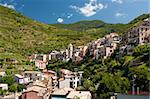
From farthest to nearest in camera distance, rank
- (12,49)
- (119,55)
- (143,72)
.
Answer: (12,49)
(119,55)
(143,72)

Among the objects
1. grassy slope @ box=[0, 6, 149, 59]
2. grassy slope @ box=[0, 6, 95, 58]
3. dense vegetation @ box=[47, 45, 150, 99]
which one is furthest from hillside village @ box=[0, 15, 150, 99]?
Answer: grassy slope @ box=[0, 6, 95, 58]

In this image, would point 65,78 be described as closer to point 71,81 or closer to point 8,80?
point 71,81

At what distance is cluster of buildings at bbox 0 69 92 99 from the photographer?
1163 inches

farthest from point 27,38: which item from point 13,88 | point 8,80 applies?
point 13,88

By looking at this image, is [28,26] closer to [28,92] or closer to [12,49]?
[12,49]

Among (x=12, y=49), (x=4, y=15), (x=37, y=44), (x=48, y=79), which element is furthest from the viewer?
(x=4, y=15)

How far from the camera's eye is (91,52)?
49.4 metres

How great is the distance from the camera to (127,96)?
6.84 metres

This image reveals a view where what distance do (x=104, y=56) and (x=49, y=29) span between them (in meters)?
62.8

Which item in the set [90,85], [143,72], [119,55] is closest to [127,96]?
[143,72]

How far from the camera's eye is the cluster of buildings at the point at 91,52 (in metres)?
42.8

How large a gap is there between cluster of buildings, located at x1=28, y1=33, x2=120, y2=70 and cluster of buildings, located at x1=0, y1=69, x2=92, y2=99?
480 centimetres

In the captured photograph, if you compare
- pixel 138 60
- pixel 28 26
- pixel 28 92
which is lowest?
pixel 28 92

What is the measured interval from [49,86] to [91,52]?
13.1m
